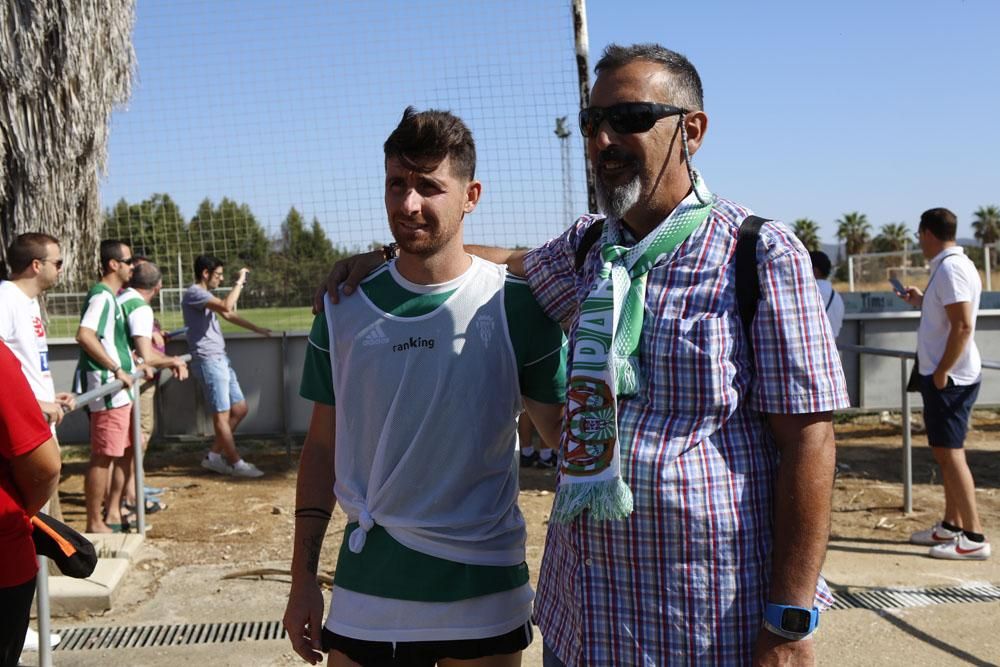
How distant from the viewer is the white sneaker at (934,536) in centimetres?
586

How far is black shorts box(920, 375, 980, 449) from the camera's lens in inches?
225

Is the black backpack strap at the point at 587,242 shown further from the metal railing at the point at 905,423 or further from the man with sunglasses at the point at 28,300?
the metal railing at the point at 905,423

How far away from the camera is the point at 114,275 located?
6.76m

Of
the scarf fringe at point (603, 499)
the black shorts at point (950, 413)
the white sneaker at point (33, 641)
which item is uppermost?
→ the scarf fringe at point (603, 499)

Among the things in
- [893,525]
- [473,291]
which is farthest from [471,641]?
[893,525]

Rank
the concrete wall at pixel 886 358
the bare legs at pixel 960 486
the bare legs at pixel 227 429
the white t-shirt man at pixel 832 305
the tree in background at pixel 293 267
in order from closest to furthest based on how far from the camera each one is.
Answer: the bare legs at pixel 960 486
the white t-shirt man at pixel 832 305
the bare legs at pixel 227 429
the tree in background at pixel 293 267
the concrete wall at pixel 886 358

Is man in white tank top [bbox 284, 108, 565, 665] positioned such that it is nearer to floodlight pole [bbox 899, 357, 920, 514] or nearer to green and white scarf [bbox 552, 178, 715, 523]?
green and white scarf [bbox 552, 178, 715, 523]

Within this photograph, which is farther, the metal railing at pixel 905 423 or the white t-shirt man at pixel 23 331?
the metal railing at pixel 905 423

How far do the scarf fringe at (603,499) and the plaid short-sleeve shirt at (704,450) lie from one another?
0.17 ft

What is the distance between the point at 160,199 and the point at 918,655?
763 cm

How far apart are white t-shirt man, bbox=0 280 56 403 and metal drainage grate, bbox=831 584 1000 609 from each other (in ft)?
14.8

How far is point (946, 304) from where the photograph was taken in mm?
5605

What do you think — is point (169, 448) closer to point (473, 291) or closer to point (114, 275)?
point (114, 275)

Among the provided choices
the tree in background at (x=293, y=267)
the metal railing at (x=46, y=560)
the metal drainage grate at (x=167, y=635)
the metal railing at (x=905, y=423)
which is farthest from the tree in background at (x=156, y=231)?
the metal railing at (x=905, y=423)
